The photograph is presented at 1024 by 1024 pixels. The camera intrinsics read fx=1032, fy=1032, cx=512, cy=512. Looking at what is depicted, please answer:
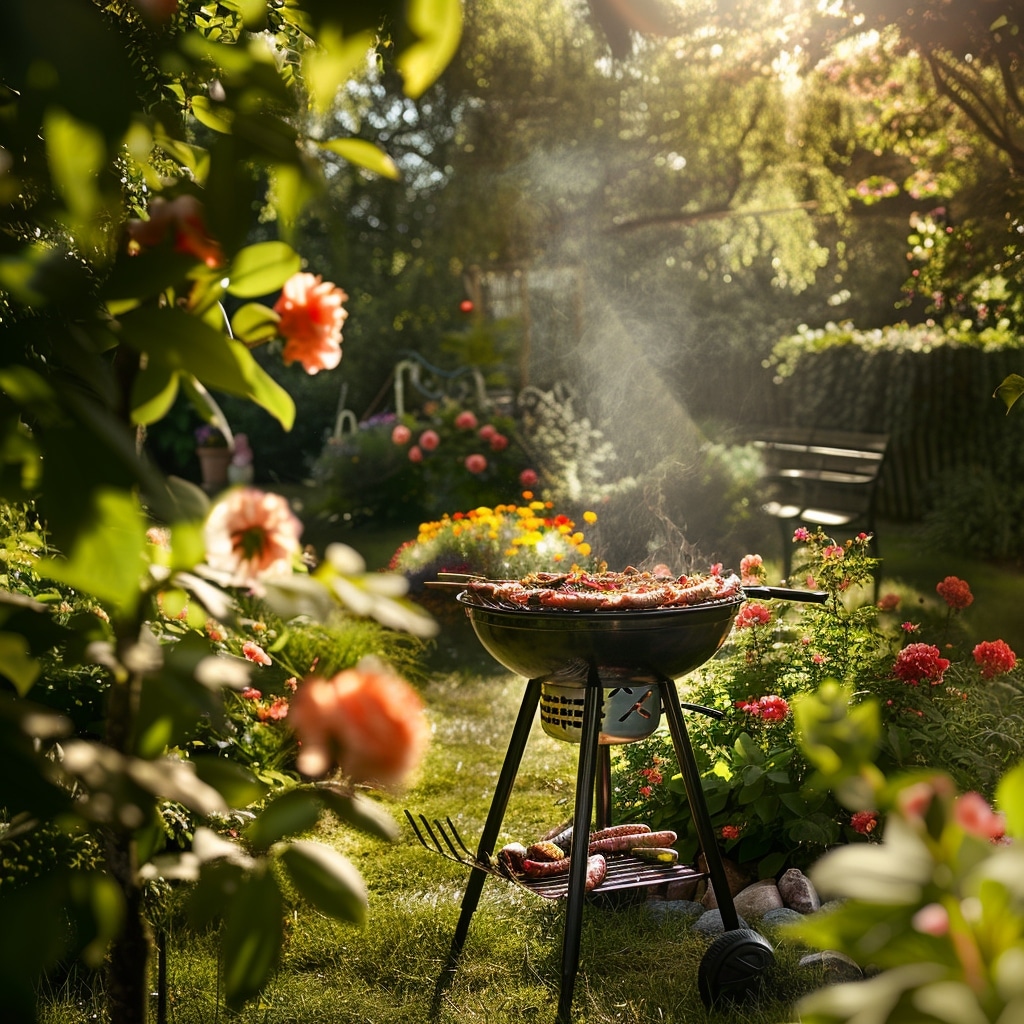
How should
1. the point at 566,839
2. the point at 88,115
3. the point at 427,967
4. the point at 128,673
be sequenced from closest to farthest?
the point at 88,115
the point at 128,673
the point at 427,967
the point at 566,839

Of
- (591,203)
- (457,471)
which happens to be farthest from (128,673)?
(591,203)

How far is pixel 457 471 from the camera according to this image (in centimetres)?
815

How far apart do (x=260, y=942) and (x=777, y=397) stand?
1029 centimetres

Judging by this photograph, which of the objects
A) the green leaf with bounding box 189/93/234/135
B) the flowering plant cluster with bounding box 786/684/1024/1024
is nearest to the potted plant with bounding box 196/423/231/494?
the green leaf with bounding box 189/93/234/135

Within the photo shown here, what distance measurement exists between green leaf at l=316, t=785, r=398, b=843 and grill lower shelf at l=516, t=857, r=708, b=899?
1704 millimetres

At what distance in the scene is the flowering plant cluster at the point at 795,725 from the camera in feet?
9.30

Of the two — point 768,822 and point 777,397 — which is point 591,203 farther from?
point 768,822

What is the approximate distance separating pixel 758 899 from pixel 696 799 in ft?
1.72

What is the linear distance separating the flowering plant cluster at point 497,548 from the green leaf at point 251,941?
4719 mm

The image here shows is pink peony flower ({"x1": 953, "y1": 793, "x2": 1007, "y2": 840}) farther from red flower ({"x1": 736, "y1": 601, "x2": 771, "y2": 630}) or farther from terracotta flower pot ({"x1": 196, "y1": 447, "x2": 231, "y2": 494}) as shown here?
terracotta flower pot ({"x1": 196, "y1": 447, "x2": 231, "y2": 494})

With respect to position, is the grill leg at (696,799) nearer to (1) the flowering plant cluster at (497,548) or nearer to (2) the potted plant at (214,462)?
(1) the flowering plant cluster at (497,548)

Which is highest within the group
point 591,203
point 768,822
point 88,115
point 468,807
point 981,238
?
point 591,203

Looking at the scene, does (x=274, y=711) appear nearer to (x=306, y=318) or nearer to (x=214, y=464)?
(x=306, y=318)

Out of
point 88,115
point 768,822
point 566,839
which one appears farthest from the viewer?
point 566,839
